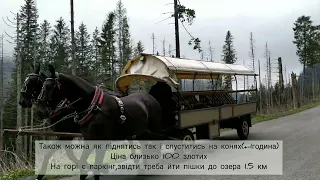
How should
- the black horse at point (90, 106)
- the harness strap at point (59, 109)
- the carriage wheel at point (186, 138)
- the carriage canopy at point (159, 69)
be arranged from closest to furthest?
the black horse at point (90, 106) < the harness strap at point (59, 109) < the carriage canopy at point (159, 69) < the carriage wheel at point (186, 138)

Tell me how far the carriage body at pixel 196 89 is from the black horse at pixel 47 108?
2.18m

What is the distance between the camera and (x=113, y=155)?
292 inches

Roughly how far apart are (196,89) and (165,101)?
227 cm

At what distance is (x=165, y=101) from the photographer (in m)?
7.98

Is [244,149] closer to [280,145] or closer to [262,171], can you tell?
[280,145]

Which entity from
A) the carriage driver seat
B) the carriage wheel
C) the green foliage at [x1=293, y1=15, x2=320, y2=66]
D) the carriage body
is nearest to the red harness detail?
the carriage body

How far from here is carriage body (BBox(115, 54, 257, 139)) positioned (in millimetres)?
7855

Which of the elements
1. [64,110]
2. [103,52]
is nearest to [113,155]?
[64,110]

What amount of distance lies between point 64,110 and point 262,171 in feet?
11.8

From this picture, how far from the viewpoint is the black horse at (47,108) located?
5.52 meters

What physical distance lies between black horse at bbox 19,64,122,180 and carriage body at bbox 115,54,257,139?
7.15 feet

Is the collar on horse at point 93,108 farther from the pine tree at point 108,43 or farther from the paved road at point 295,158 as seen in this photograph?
the pine tree at point 108,43

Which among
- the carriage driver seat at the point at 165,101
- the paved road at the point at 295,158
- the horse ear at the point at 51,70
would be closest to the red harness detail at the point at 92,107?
the horse ear at the point at 51,70

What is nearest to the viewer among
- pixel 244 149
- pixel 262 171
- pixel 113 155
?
pixel 262 171
